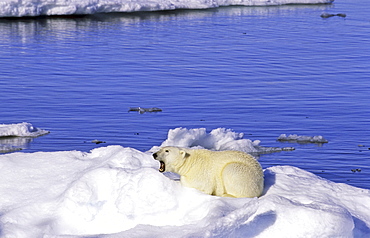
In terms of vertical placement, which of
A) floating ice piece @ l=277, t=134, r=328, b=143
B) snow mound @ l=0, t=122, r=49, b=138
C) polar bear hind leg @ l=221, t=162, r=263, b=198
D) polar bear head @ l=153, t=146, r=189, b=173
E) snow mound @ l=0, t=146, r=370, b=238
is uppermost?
polar bear head @ l=153, t=146, r=189, b=173

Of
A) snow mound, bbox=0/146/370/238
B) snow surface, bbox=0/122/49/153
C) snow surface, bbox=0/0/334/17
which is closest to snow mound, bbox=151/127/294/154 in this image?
snow surface, bbox=0/122/49/153

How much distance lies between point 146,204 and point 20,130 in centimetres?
587

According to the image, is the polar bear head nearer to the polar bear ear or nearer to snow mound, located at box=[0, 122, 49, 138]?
the polar bear ear

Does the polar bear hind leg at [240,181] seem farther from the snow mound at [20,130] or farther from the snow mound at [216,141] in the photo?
the snow mound at [20,130]

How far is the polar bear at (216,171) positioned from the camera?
19.9 ft

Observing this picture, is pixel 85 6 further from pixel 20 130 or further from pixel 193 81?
pixel 20 130

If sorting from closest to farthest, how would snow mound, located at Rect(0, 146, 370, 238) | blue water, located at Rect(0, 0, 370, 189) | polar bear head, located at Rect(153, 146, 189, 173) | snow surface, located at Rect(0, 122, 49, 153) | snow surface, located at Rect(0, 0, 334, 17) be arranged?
1. snow mound, located at Rect(0, 146, 370, 238)
2. polar bear head, located at Rect(153, 146, 189, 173)
3. snow surface, located at Rect(0, 122, 49, 153)
4. blue water, located at Rect(0, 0, 370, 189)
5. snow surface, located at Rect(0, 0, 334, 17)

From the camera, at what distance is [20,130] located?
11.3 m

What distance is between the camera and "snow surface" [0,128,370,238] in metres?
5.42

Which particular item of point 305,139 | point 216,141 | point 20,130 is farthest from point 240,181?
point 20,130

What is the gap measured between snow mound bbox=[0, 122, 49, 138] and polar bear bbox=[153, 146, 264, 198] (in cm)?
568

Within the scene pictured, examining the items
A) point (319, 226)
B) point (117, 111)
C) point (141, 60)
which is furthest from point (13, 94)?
point (319, 226)

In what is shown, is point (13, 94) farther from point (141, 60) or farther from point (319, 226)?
point (319, 226)

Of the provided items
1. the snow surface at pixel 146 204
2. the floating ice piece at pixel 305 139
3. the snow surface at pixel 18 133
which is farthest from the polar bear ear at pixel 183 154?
the snow surface at pixel 18 133
